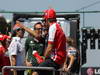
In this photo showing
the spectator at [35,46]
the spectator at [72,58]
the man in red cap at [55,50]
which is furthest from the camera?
the spectator at [72,58]

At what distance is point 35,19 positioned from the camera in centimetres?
1540

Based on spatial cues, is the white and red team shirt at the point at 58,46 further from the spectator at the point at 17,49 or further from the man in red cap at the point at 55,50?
the spectator at the point at 17,49

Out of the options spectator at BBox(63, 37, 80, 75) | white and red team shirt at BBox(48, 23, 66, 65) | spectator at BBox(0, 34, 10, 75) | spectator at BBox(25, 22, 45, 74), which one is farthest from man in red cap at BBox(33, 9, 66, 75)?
spectator at BBox(63, 37, 80, 75)

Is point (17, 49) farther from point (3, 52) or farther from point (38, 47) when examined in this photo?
point (3, 52)

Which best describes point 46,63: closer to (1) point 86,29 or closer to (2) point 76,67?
(2) point 76,67

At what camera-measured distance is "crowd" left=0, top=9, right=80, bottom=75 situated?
32.8ft

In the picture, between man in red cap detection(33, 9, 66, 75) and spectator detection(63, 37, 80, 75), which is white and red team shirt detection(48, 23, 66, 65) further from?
spectator detection(63, 37, 80, 75)

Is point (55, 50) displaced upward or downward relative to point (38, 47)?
downward

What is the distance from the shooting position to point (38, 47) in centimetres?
1127

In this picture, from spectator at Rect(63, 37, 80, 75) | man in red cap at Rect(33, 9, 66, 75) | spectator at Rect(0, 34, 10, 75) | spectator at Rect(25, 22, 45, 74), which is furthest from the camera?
spectator at Rect(63, 37, 80, 75)

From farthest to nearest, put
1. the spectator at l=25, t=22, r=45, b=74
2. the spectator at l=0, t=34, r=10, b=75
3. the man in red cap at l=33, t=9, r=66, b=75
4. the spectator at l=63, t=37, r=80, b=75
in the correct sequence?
the spectator at l=63, t=37, r=80, b=75 → the spectator at l=25, t=22, r=45, b=74 → the spectator at l=0, t=34, r=10, b=75 → the man in red cap at l=33, t=9, r=66, b=75

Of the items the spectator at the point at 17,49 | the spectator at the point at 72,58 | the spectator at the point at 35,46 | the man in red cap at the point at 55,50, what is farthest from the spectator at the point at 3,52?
the spectator at the point at 72,58

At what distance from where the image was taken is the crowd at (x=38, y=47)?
32.8 feet

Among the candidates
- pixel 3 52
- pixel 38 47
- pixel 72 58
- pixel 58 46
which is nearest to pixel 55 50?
pixel 58 46
